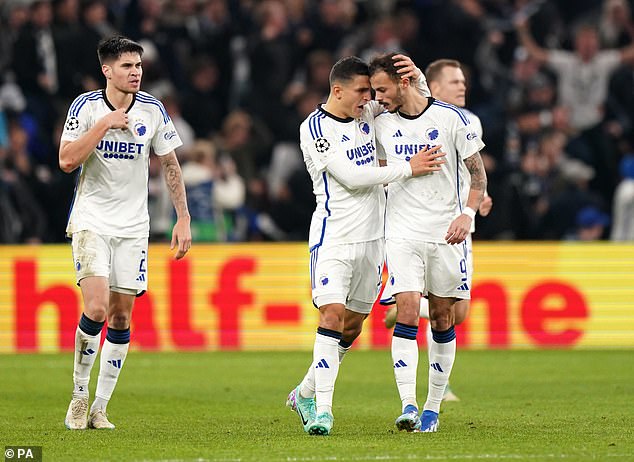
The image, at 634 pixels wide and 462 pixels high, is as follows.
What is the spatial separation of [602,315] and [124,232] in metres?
9.32

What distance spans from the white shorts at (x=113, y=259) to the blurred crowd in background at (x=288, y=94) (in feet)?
28.1

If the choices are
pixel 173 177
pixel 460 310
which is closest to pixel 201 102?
pixel 460 310

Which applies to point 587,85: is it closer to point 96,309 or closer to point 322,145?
point 322,145

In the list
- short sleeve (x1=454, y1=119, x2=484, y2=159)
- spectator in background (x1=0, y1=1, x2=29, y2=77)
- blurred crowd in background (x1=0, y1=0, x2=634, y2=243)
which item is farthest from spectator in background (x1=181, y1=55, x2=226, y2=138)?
short sleeve (x1=454, y1=119, x2=484, y2=159)

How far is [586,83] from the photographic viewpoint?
19.8 metres

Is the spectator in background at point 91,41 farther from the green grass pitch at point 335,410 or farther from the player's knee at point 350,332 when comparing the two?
the player's knee at point 350,332

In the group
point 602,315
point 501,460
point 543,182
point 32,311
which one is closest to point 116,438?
point 501,460

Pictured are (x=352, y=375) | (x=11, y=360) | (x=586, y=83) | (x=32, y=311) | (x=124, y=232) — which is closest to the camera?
(x=124, y=232)

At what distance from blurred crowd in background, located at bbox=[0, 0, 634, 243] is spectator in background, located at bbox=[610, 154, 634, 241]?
0.07 feet

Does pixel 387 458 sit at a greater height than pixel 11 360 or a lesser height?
greater

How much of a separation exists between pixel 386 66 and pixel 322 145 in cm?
68

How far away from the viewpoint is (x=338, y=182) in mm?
8641

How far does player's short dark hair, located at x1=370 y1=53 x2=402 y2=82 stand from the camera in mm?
8617

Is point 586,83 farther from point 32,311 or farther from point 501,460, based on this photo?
point 501,460
